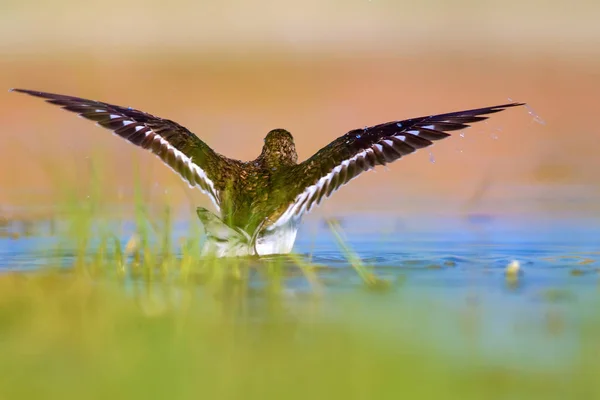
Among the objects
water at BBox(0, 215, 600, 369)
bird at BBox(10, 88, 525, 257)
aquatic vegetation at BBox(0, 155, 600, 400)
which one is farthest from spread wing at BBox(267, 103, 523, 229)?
aquatic vegetation at BBox(0, 155, 600, 400)

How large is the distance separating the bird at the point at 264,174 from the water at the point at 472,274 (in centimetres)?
32

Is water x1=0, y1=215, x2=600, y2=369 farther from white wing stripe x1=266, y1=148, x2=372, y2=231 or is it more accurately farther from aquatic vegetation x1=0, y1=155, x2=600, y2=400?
white wing stripe x1=266, y1=148, x2=372, y2=231

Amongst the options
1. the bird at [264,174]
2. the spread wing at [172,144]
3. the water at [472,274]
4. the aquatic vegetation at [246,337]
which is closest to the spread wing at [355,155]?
the bird at [264,174]

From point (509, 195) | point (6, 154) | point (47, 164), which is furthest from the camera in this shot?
point (6, 154)

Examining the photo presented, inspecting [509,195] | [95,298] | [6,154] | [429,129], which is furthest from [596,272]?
[6,154]

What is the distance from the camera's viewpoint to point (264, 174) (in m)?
7.40

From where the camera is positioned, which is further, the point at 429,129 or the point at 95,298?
the point at 429,129

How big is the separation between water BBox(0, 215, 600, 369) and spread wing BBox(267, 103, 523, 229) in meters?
0.26

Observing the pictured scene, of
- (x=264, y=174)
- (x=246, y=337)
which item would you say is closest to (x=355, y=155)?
(x=264, y=174)

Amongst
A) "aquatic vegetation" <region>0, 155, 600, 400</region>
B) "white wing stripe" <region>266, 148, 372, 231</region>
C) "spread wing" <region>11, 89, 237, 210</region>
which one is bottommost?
"aquatic vegetation" <region>0, 155, 600, 400</region>

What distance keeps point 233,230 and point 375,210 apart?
10.9 ft

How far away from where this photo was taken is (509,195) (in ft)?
33.2

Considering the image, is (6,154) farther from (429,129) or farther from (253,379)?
(253,379)

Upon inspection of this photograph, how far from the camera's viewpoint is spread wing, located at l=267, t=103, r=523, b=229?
22.6 feet
